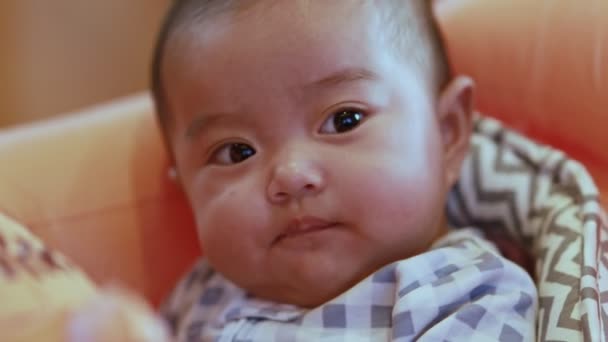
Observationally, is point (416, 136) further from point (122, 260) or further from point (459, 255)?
point (122, 260)

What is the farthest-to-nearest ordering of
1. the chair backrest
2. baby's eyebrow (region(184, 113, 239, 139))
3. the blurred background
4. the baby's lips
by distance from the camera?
the blurred background < the chair backrest < baby's eyebrow (region(184, 113, 239, 139)) < the baby's lips

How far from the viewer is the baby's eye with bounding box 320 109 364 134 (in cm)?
90

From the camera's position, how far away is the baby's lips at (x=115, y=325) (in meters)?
0.69

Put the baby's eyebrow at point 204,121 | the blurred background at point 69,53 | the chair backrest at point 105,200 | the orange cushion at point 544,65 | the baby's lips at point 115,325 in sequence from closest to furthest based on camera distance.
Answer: the baby's lips at point 115,325 < the baby's eyebrow at point 204,121 < the orange cushion at point 544,65 < the chair backrest at point 105,200 < the blurred background at point 69,53

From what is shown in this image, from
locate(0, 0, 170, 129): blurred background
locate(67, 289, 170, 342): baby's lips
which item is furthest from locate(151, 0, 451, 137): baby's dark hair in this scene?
locate(0, 0, 170, 129): blurred background

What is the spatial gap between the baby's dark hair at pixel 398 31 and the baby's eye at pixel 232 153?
104 millimetres

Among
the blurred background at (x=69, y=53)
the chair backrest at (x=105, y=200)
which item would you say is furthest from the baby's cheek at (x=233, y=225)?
the blurred background at (x=69, y=53)

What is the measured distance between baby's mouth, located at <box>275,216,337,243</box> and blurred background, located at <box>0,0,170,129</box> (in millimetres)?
1488

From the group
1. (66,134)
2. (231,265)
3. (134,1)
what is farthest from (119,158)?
(134,1)

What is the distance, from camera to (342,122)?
90 centimetres

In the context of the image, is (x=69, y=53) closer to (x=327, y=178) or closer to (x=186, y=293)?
(x=186, y=293)

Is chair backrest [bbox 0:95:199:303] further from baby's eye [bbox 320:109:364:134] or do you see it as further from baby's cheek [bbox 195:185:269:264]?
baby's eye [bbox 320:109:364:134]

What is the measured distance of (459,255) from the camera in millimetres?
898

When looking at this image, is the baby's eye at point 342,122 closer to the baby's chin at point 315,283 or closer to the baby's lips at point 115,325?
the baby's chin at point 315,283
